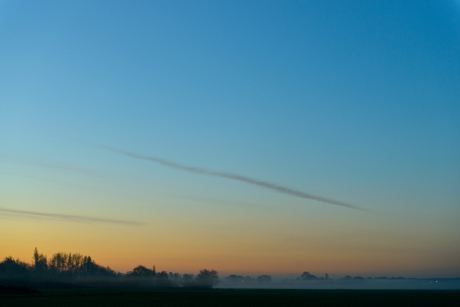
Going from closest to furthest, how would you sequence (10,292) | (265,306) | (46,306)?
1. (46,306)
2. (265,306)
3. (10,292)

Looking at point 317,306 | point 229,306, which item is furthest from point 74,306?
point 317,306

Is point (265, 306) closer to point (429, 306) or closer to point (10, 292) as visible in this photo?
point (429, 306)

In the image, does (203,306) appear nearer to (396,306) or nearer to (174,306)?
(174,306)

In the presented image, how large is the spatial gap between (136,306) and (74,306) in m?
9.66

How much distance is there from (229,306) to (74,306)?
24.4m

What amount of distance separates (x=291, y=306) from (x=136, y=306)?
81.8ft

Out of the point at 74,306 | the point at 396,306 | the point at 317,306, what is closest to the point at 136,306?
the point at 74,306

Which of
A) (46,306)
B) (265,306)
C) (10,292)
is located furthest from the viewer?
(10,292)

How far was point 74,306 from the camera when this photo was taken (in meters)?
61.6

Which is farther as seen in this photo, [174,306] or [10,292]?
[10,292]

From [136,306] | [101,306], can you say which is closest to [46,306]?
[101,306]

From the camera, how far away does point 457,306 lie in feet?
210

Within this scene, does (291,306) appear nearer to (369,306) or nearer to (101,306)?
(369,306)

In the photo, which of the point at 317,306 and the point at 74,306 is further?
the point at 317,306
